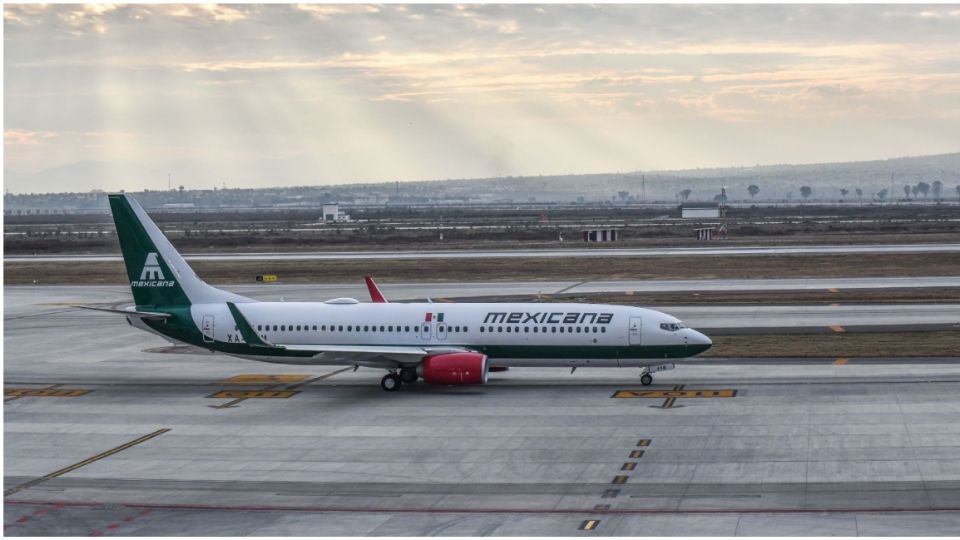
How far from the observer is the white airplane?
47844 millimetres

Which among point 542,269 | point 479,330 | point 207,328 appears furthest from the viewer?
point 542,269

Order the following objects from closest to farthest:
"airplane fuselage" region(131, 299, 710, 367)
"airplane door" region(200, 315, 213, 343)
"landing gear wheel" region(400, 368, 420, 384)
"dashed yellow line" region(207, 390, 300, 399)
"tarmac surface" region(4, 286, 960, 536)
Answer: "tarmac surface" region(4, 286, 960, 536) → "airplane fuselage" region(131, 299, 710, 367) → "dashed yellow line" region(207, 390, 300, 399) → "landing gear wheel" region(400, 368, 420, 384) → "airplane door" region(200, 315, 213, 343)

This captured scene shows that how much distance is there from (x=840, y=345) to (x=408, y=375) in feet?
75.8

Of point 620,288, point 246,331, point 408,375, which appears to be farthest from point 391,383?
point 620,288

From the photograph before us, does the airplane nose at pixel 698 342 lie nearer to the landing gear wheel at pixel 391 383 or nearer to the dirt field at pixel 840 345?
the dirt field at pixel 840 345

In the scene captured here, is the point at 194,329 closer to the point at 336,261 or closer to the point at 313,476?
the point at 313,476

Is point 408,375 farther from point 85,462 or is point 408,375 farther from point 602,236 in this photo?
point 602,236

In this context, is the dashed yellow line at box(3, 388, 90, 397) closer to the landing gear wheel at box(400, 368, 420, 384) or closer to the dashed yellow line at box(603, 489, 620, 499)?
the landing gear wheel at box(400, 368, 420, 384)

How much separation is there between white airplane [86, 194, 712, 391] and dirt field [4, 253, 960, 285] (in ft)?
147

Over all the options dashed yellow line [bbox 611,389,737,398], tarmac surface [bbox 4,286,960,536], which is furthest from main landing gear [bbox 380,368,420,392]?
dashed yellow line [bbox 611,389,737,398]

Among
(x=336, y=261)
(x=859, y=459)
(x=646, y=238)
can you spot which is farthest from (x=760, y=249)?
(x=859, y=459)

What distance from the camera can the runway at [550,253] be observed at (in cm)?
11806

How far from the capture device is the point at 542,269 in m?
104

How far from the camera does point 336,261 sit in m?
116
